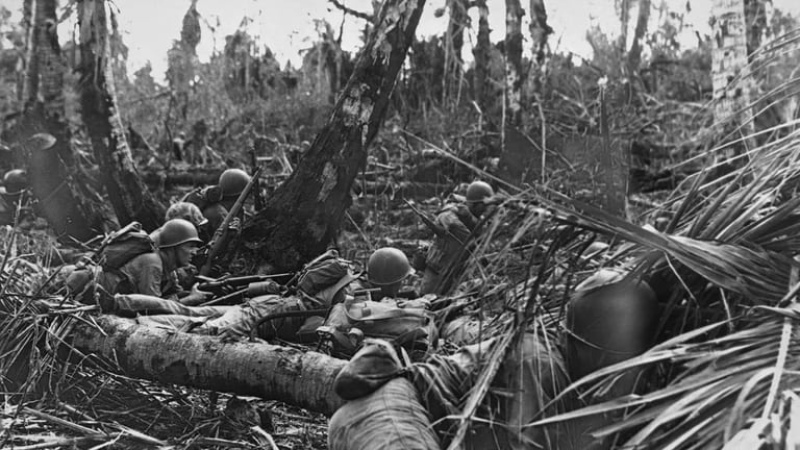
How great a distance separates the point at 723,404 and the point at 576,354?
84cm

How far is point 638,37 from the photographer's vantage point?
18.6 m

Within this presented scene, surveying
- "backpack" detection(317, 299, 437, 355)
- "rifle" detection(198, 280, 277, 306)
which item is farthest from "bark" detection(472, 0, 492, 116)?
"backpack" detection(317, 299, 437, 355)

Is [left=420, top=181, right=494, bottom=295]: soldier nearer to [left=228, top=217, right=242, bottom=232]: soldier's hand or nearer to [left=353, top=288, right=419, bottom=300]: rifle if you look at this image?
[left=353, top=288, right=419, bottom=300]: rifle

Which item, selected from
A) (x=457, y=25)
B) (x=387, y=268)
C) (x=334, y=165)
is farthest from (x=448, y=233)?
(x=457, y=25)

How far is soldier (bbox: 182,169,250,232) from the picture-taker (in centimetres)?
1008

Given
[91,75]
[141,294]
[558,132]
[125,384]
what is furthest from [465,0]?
[125,384]

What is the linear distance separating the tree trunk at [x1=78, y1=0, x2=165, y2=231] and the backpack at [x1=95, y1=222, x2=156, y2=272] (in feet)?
11.5

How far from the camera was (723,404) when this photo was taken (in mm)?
2209

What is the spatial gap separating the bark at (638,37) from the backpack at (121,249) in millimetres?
12421

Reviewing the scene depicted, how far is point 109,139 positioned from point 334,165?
11.2 feet

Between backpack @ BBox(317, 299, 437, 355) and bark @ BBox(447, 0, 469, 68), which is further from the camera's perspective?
bark @ BBox(447, 0, 469, 68)

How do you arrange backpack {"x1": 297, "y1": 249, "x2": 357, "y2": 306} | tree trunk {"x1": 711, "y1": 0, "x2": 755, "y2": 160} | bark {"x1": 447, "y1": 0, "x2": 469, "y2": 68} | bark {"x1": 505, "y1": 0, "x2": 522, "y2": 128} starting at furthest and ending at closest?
bark {"x1": 447, "y1": 0, "x2": 469, "y2": 68}, bark {"x1": 505, "y1": 0, "x2": 522, "y2": 128}, tree trunk {"x1": 711, "y1": 0, "x2": 755, "y2": 160}, backpack {"x1": 297, "y1": 249, "x2": 357, "y2": 306}

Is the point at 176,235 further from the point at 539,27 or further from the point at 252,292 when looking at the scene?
the point at 539,27

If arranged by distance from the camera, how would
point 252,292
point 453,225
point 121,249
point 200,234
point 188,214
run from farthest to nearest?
point 200,234, point 188,214, point 453,225, point 252,292, point 121,249
